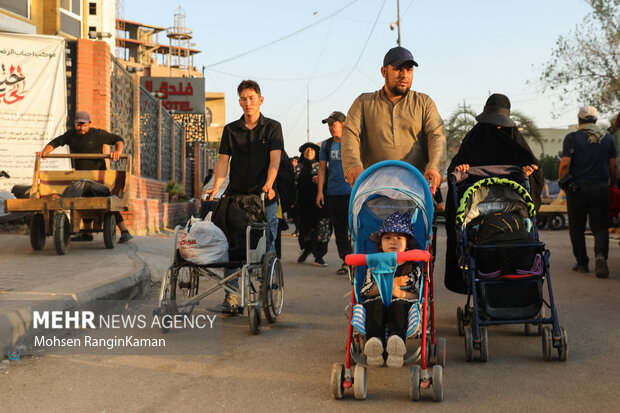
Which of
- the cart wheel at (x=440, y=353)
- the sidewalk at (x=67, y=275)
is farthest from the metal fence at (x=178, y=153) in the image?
the cart wheel at (x=440, y=353)

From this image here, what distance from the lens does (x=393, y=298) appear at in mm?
4199

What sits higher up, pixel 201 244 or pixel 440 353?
pixel 201 244

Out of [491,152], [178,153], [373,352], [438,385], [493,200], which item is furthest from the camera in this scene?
[178,153]

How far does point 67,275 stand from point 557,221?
1789cm

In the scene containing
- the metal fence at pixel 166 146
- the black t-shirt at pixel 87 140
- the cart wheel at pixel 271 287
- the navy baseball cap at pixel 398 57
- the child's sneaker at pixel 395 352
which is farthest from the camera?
the metal fence at pixel 166 146

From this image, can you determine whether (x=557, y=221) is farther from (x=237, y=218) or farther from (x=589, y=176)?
(x=237, y=218)

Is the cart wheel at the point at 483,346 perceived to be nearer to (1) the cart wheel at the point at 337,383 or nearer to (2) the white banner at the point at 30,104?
(1) the cart wheel at the point at 337,383

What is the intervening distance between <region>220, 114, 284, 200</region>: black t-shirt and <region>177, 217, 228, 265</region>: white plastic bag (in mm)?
893

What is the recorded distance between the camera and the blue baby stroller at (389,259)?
12.6 ft

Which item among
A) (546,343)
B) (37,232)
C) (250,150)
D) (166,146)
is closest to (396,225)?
(546,343)

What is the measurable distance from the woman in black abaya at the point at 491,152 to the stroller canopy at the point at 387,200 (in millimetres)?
1047

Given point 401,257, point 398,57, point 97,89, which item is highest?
point 97,89

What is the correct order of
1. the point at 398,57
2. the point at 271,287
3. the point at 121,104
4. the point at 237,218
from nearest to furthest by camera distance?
the point at 398,57 < the point at 271,287 < the point at 237,218 < the point at 121,104

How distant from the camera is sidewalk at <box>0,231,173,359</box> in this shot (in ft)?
17.8
